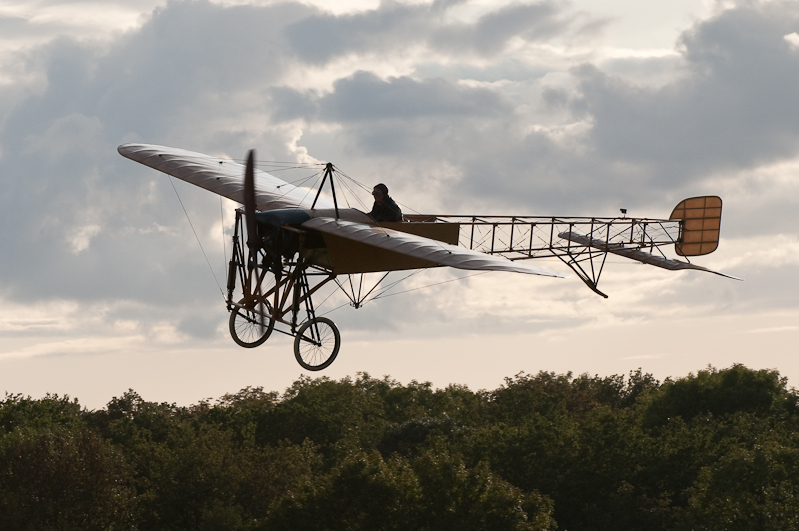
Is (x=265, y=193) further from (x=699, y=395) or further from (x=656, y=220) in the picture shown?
(x=699, y=395)

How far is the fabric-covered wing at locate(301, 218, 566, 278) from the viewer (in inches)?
920

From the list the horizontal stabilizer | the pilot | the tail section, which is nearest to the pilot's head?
the pilot

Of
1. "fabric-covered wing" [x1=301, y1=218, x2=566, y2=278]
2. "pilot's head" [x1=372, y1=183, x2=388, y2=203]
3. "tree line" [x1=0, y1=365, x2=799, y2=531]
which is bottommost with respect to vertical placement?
"tree line" [x1=0, y1=365, x2=799, y2=531]

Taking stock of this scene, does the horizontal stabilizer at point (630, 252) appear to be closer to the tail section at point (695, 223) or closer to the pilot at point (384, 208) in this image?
the tail section at point (695, 223)

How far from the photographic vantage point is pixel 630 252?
4269 cm

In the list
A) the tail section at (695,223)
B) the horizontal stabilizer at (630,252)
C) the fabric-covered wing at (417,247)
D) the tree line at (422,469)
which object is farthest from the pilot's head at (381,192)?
the tree line at (422,469)

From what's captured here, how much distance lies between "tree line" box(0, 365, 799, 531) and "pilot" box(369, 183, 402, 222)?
2734 centimetres

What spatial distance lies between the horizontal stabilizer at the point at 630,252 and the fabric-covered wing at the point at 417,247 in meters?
13.2

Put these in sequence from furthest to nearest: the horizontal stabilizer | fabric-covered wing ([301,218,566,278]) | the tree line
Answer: the tree line → the horizontal stabilizer → fabric-covered wing ([301,218,566,278])

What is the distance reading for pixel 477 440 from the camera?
7338 centimetres

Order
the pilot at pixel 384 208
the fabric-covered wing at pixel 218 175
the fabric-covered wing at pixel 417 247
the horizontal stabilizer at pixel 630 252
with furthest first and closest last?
the horizontal stabilizer at pixel 630 252 → the fabric-covered wing at pixel 218 175 → the pilot at pixel 384 208 → the fabric-covered wing at pixel 417 247

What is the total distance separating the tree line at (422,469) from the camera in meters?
54.3

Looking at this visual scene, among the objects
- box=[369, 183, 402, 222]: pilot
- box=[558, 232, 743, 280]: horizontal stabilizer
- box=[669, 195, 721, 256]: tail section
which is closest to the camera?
box=[369, 183, 402, 222]: pilot

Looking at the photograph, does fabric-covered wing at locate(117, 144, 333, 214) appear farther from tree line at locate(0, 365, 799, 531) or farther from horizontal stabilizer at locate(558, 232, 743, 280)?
tree line at locate(0, 365, 799, 531)
